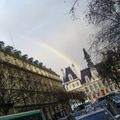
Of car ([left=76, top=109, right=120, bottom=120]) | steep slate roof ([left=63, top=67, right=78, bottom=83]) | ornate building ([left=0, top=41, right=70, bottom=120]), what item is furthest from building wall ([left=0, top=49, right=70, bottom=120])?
steep slate roof ([left=63, top=67, right=78, bottom=83])

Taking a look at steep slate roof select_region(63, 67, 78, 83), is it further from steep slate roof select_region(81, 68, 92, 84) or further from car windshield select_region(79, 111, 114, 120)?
car windshield select_region(79, 111, 114, 120)

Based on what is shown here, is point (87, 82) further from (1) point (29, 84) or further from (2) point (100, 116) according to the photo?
(2) point (100, 116)

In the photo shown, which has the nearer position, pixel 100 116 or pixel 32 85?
pixel 100 116

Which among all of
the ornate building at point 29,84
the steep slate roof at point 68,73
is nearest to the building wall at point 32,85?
the ornate building at point 29,84

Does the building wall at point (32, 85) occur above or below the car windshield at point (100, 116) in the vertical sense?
above

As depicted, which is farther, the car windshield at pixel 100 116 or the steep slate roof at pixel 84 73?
the steep slate roof at pixel 84 73

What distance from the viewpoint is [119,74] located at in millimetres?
74125

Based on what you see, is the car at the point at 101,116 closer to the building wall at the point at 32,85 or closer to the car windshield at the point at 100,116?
the car windshield at the point at 100,116

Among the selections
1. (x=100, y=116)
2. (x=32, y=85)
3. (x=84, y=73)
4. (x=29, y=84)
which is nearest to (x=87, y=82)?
(x=84, y=73)

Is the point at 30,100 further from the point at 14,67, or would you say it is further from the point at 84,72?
the point at 84,72

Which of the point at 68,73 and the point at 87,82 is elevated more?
the point at 68,73

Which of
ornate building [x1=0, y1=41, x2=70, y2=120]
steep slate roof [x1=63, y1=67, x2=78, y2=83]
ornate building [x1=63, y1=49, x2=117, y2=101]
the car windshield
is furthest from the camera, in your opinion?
steep slate roof [x1=63, y1=67, x2=78, y2=83]

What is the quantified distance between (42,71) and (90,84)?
58.0 metres

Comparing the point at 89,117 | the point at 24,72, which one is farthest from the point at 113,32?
the point at 24,72
